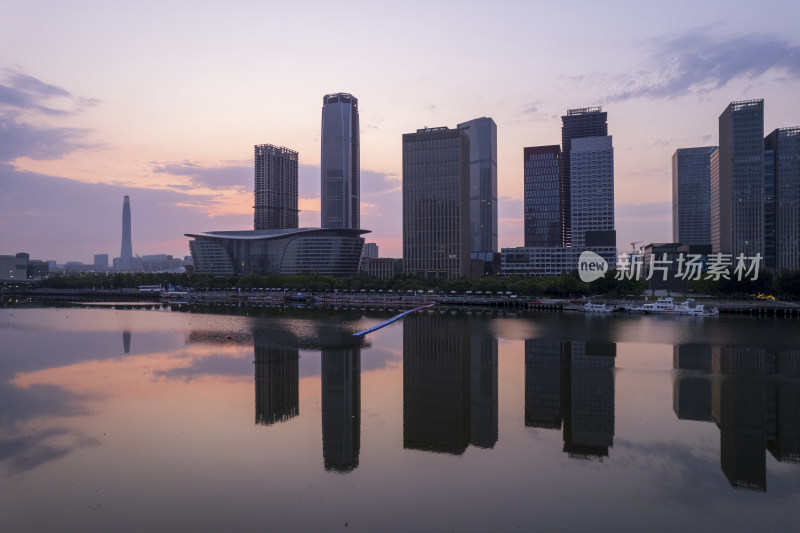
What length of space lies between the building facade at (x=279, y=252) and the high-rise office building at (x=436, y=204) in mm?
15411

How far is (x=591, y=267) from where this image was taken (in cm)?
10638

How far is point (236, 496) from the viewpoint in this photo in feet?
44.1

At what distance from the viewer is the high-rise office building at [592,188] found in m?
166

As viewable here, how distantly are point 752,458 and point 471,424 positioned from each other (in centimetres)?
886

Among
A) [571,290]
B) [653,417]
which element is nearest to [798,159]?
[571,290]

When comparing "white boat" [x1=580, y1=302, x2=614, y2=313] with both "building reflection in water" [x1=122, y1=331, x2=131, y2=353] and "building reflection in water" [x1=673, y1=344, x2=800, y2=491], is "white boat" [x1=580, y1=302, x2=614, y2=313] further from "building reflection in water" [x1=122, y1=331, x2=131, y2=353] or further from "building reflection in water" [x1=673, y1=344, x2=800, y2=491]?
"building reflection in water" [x1=122, y1=331, x2=131, y2=353]

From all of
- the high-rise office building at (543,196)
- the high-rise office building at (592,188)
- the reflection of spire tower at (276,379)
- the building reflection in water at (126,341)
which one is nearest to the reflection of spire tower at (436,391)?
the reflection of spire tower at (276,379)

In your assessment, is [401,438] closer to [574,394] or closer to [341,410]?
[341,410]

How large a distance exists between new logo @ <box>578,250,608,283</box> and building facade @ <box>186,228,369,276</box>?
2282 inches

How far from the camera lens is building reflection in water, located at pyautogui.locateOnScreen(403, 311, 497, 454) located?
18.3 m

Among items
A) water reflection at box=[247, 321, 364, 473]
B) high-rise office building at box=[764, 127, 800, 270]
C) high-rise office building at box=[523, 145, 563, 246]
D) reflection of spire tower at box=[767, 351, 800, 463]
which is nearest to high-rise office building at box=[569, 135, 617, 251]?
high-rise office building at box=[523, 145, 563, 246]

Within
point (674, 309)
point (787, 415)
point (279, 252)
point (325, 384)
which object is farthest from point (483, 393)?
point (279, 252)

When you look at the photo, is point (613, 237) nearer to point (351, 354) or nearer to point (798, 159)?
point (798, 159)

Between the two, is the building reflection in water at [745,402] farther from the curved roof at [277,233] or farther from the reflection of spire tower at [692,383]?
the curved roof at [277,233]
